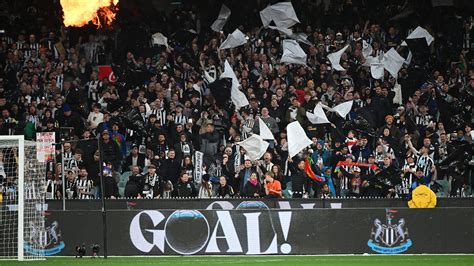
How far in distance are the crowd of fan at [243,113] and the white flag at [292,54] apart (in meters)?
0.24

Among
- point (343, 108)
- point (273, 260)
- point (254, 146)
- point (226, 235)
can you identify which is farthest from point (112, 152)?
point (273, 260)

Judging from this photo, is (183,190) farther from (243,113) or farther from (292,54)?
(292,54)

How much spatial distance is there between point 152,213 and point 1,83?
9679 millimetres

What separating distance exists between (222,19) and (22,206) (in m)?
12.6

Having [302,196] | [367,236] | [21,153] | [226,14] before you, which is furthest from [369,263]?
[226,14]

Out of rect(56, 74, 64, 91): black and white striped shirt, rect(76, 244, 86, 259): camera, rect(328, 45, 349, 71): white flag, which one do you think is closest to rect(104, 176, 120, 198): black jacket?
rect(76, 244, 86, 259): camera

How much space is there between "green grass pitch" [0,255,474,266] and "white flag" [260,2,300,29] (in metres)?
11.3

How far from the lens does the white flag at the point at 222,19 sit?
3189 cm

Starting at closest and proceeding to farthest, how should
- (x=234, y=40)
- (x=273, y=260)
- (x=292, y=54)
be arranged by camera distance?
(x=273, y=260), (x=292, y=54), (x=234, y=40)

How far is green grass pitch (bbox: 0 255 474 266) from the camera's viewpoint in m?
19.8

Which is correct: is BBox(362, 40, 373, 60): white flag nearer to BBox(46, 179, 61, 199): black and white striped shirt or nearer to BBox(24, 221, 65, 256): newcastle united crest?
BBox(46, 179, 61, 199): black and white striped shirt

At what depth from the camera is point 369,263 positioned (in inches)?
780

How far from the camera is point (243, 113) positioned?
27.5 metres

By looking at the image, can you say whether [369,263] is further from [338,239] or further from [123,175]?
[123,175]
